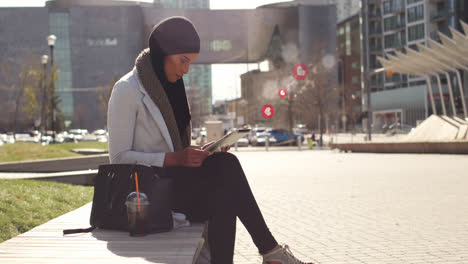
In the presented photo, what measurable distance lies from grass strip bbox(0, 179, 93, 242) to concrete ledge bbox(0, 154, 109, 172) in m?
3.38

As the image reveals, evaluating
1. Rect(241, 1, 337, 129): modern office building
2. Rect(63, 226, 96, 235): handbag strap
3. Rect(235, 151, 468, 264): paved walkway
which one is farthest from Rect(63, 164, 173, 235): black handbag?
Rect(241, 1, 337, 129): modern office building

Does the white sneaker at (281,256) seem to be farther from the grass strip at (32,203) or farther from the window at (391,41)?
the window at (391,41)

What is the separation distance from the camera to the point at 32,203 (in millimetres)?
6441

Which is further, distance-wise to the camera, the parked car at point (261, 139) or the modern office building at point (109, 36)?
the modern office building at point (109, 36)

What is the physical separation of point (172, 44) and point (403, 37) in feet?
263

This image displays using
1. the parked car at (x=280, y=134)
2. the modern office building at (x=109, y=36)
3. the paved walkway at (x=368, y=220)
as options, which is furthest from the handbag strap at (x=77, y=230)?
the modern office building at (x=109, y=36)

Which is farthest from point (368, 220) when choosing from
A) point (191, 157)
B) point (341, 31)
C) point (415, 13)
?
point (341, 31)

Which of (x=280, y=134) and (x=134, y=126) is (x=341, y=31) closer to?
(x=280, y=134)

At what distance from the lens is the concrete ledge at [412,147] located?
22.6m

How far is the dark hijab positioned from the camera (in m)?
3.52

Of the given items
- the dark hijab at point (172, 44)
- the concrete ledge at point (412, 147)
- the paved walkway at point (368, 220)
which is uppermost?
the dark hijab at point (172, 44)

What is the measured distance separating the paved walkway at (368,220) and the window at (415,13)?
65.1 metres

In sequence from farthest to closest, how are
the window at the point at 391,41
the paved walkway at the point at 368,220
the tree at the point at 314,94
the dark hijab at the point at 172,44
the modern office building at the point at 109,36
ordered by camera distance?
the window at the point at 391,41, the modern office building at the point at 109,36, the tree at the point at 314,94, the paved walkway at the point at 368,220, the dark hijab at the point at 172,44

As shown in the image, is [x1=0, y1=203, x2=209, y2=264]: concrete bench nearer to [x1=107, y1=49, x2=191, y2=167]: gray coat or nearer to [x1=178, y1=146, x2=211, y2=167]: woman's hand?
[x1=178, y1=146, x2=211, y2=167]: woman's hand
